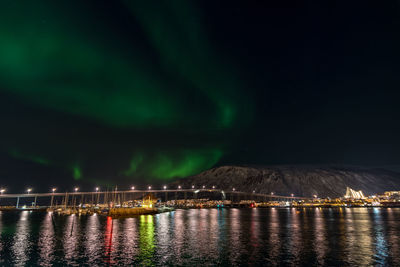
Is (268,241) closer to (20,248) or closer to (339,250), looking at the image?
(339,250)

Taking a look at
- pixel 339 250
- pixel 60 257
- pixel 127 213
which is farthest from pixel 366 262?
A: pixel 127 213

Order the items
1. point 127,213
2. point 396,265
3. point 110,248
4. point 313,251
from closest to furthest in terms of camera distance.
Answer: point 396,265
point 313,251
point 110,248
point 127,213

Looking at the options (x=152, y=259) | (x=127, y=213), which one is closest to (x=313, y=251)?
(x=152, y=259)

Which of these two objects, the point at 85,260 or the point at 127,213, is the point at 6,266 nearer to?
the point at 85,260

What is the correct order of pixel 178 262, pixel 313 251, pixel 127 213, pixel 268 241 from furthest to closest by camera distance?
pixel 127 213 → pixel 268 241 → pixel 313 251 → pixel 178 262

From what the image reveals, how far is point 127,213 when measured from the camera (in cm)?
10675

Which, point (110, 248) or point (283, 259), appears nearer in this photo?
point (283, 259)

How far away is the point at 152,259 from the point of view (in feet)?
87.5

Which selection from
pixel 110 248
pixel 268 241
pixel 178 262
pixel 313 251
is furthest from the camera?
pixel 268 241

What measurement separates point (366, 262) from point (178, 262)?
1806 cm

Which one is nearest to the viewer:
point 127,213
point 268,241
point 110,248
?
point 110,248

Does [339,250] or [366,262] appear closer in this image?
[366,262]

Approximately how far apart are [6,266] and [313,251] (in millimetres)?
31589

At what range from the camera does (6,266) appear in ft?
77.8
